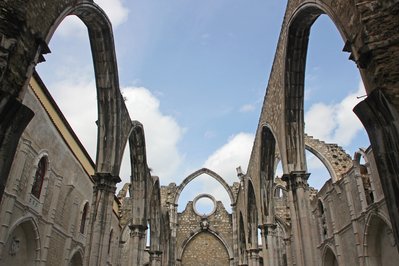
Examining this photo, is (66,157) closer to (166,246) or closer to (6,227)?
(6,227)

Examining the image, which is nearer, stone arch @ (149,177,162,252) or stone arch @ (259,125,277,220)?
stone arch @ (259,125,277,220)

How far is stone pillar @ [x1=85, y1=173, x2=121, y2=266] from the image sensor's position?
28.5 feet

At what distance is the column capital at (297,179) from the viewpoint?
30.2ft

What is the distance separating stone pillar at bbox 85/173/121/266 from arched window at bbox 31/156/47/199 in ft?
8.06

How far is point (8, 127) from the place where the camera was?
4.30m

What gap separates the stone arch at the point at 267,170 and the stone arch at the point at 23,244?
795 cm

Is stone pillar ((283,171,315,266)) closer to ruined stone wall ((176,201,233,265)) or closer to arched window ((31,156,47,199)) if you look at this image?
arched window ((31,156,47,199))

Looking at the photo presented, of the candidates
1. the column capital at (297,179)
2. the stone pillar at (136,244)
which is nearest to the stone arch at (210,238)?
the stone pillar at (136,244)

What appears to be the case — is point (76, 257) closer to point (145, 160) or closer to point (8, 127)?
point (145, 160)

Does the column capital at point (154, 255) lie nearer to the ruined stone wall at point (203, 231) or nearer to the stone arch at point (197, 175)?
the ruined stone wall at point (203, 231)

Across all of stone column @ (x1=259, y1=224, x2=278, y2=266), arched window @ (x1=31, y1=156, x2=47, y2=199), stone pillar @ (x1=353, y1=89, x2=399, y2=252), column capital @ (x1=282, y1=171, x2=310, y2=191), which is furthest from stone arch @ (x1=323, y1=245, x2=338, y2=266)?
stone pillar @ (x1=353, y1=89, x2=399, y2=252)

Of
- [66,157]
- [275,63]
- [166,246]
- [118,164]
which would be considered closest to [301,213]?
[275,63]

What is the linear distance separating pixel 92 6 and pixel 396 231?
7.34m

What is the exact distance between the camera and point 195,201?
83.9 feet
